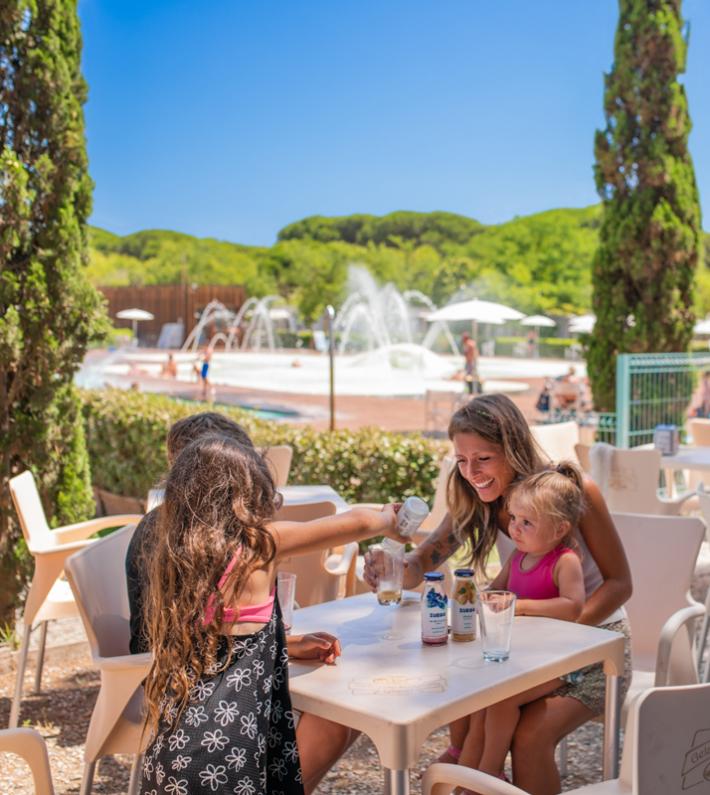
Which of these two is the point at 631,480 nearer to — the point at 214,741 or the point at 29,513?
the point at 29,513

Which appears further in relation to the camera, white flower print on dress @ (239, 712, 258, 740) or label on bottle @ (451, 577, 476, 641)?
label on bottle @ (451, 577, 476, 641)

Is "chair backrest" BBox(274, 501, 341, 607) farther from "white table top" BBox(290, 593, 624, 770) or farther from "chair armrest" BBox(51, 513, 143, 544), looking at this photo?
"white table top" BBox(290, 593, 624, 770)

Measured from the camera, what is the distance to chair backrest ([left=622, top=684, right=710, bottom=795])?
1473mm

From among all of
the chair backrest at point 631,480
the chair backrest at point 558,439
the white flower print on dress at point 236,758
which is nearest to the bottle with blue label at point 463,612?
the white flower print on dress at point 236,758

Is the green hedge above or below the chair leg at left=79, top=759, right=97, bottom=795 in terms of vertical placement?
above

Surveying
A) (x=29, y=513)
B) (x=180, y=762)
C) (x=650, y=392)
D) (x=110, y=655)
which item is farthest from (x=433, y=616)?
(x=650, y=392)

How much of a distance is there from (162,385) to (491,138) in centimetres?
8796

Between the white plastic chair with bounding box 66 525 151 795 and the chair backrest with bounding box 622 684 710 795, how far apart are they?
4.26ft

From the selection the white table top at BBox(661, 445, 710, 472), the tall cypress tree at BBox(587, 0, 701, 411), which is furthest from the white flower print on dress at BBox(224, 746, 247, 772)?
the tall cypress tree at BBox(587, 0, 701, 411)

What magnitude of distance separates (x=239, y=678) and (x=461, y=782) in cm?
48

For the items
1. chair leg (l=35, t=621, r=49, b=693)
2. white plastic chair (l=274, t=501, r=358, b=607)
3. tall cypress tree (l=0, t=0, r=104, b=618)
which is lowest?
chair leg (l=35, t=621, r=49, b=693)

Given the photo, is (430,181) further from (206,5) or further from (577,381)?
(577,381)

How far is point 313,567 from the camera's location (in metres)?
4.07

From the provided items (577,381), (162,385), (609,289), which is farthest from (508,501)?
(162,385)
